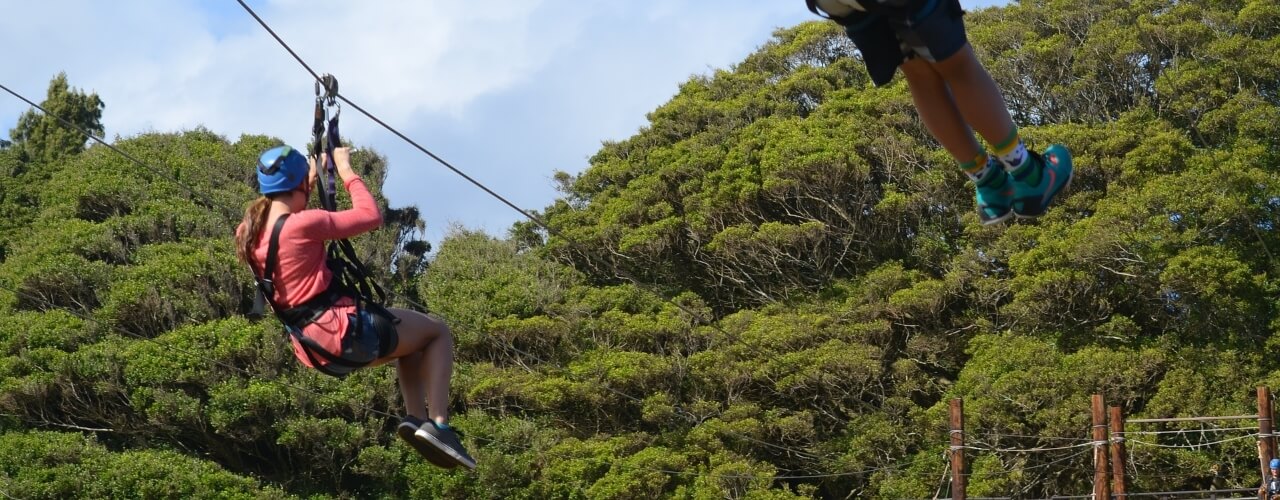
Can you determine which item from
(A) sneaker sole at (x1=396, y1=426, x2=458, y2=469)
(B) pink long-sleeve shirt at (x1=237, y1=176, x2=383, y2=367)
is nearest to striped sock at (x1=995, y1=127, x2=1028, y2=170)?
(B) pink long-sleeve shirt at (x1=237, y1=176, x2=383, y2=367)

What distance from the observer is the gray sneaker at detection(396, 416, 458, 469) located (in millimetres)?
5758

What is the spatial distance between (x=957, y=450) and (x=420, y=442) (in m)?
13.1

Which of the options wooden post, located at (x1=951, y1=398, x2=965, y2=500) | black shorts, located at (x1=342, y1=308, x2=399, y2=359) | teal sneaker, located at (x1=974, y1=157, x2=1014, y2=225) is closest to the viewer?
teal sneaker, located at (x1=974, y1=157, x2=1014, y2=225)

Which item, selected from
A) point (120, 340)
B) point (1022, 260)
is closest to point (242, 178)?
point (120, 340)

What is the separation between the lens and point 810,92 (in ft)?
92.4

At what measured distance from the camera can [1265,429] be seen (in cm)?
1605

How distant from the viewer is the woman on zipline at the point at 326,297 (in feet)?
17.7

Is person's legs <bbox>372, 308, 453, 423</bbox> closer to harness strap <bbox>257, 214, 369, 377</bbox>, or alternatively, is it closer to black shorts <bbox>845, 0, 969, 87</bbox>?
harness strap <bbox>257, 214, 369, 377</bbox>

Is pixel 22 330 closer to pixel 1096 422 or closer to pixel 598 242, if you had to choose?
pixel 598 242

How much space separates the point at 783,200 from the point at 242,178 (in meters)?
10.1

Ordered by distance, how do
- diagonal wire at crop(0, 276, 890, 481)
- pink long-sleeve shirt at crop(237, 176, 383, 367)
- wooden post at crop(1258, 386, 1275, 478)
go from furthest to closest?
diagonal wire at crop(0, 276, 890, 481) < wooden post at crop(1258, 386, 1275, 478) < pink long-sleeve shirt at crop(237, 176, 383, 367)

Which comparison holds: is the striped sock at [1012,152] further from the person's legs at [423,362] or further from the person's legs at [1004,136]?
the person's legs at [423,362]

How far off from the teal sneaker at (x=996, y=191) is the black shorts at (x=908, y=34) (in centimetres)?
47

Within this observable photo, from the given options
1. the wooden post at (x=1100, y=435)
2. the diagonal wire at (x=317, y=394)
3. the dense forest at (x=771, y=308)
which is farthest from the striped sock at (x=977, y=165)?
the diagonal wire at (x=317, y=394)
